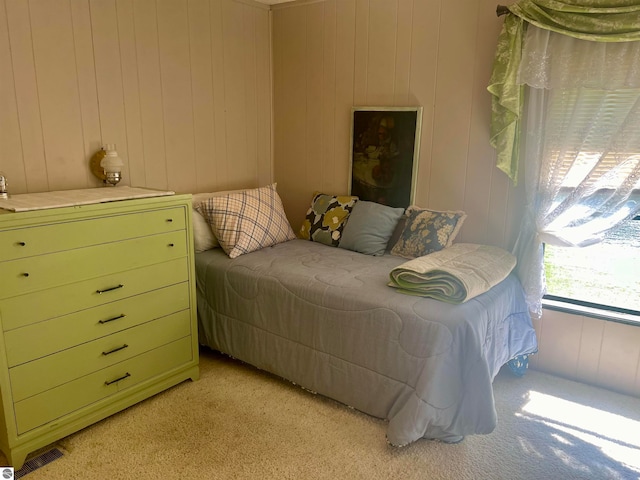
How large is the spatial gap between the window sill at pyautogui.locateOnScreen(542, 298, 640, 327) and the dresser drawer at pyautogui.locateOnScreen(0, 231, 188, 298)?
6.48 ft

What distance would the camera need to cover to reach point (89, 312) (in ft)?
6.89

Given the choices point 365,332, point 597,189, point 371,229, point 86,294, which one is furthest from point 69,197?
point 597,189

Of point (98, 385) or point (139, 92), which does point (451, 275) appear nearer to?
point (98, 385)

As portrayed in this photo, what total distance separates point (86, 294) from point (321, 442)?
1.19m

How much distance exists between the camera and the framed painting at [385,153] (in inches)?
115

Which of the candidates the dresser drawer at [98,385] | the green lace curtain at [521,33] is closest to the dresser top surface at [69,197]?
the dresser drawer at [98,385]

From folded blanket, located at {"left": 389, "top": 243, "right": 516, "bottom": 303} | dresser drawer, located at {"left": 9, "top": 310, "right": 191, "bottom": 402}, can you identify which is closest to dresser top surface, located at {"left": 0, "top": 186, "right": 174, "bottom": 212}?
dresser drawer, located at {"left": 9, "top": 310, "right": 191, "bottom": 402}

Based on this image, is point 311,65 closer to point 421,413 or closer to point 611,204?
point 611,204

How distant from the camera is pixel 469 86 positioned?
2.66 meters

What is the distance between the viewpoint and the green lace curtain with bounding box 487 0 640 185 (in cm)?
207

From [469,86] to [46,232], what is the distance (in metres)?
2.19

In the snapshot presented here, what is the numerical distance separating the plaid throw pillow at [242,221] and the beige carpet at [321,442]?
80 cm

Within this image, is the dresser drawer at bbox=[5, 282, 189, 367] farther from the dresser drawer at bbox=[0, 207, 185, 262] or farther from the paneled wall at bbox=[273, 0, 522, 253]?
the paneled wall at bbox=[273, 0, 522, 253]

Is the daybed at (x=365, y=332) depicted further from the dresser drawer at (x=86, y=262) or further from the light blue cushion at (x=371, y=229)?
the dresser drawer at (x=86, y=262)
